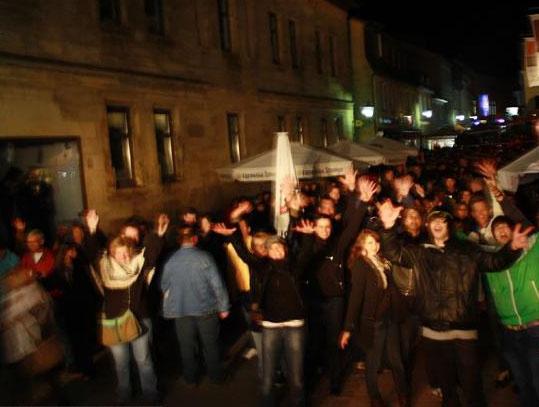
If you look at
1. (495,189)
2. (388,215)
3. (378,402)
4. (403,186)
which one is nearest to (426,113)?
(403,186)

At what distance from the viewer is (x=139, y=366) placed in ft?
19.5

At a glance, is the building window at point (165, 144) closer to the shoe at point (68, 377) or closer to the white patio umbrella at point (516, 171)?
the shoe at point (68, 377)

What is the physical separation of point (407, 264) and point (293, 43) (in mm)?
17878

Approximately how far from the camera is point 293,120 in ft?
69.2

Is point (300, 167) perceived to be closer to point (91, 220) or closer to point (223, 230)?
point (223, 230)

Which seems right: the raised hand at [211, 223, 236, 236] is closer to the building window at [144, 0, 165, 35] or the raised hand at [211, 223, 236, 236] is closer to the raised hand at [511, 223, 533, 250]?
the raised hand at [511, 223, 533, 250]

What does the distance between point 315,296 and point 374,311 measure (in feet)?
3.11

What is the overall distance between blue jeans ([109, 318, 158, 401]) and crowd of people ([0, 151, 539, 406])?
0.04 feet

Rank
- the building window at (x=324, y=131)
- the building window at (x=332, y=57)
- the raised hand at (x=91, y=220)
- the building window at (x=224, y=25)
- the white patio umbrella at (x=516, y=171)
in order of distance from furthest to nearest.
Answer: the building window at (x=332, y=57) < the building window at (x=324, y=131) < the building window at (x=224, y=25) < the white patio umbrella at (x=516, y=171) < the raised hand at (x=91, y=220)

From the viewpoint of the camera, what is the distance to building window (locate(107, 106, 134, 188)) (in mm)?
12438

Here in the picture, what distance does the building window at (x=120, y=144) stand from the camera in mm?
12438

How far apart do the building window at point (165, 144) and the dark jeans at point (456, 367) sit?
10.2m

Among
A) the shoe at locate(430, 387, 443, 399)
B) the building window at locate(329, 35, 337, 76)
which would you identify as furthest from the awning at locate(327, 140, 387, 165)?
the building window at locate(329, 35, 337, 76)

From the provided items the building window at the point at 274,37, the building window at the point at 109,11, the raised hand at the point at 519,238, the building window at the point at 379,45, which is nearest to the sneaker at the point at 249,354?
the raised hand at the point at 519,238
